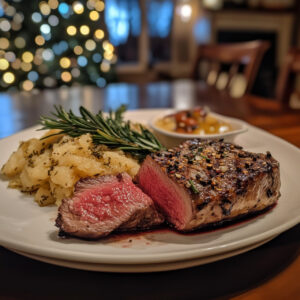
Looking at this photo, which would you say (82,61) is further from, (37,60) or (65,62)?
(37,60)

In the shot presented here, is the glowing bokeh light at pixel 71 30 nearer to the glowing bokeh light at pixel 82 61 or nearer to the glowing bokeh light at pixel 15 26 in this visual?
the glowing bokeh light at pixel 82 61

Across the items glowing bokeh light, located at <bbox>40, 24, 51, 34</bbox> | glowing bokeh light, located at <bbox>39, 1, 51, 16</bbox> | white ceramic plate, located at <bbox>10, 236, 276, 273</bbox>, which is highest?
glowing bokeh light, located at <bbox>39, 1, 51, 16</bbox>

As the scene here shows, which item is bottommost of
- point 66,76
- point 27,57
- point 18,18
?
point 66,76

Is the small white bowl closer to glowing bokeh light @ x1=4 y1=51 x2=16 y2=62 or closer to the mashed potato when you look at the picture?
the mashed potato

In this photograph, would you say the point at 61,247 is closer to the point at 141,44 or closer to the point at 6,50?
the point at 6,50

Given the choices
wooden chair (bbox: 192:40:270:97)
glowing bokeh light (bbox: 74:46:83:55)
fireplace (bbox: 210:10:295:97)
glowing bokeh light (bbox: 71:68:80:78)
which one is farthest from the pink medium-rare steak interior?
fireplace (bbox: 210:10:295:97)

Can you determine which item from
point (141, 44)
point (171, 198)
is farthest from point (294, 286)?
point (141, 44)

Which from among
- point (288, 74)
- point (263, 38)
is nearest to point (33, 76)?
point (288, 74)
